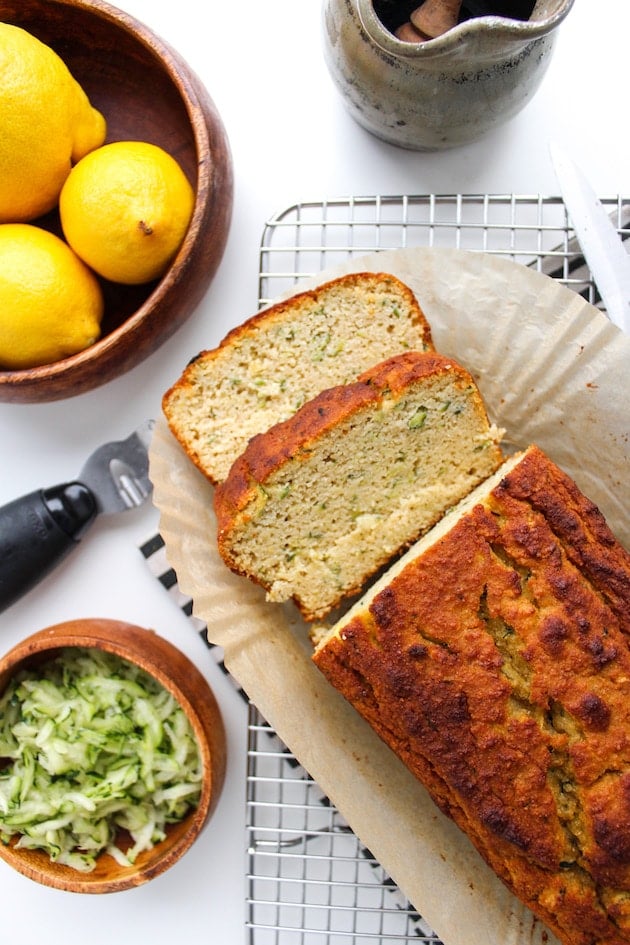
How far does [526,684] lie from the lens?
83.5 inches

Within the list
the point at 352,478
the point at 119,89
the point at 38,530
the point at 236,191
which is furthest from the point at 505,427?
the point at 119,89

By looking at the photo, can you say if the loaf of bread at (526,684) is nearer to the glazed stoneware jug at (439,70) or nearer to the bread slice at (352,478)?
the bread slice at (352,478)

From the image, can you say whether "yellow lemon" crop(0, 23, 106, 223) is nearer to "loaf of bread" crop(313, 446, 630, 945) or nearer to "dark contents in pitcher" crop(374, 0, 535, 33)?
"dark contents in pitcher" crop(374, 0, 535, 33)

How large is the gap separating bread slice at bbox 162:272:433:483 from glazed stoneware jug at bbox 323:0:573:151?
45 cm

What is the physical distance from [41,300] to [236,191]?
80 centimetres

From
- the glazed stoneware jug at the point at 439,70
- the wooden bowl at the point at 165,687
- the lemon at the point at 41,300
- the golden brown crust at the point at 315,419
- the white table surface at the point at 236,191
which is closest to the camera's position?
the glazed stoneware jug at the point at 439,70

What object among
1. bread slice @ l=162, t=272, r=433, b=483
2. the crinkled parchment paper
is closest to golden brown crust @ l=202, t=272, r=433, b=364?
bread slice @ l=162, t=272, r=433, b=483

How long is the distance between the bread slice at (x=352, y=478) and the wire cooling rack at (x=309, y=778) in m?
0.55

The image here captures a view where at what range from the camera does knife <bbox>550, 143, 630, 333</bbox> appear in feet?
8.04

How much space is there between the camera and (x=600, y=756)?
6.88 ft

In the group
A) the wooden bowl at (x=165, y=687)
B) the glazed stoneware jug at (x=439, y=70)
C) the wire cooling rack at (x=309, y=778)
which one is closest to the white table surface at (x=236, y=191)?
the wire cooling rack at (x=309, y=778)

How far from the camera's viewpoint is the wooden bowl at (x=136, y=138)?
246 cm

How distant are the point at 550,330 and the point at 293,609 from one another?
1133 mm

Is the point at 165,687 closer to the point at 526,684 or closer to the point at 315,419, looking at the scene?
the point at 315,419
